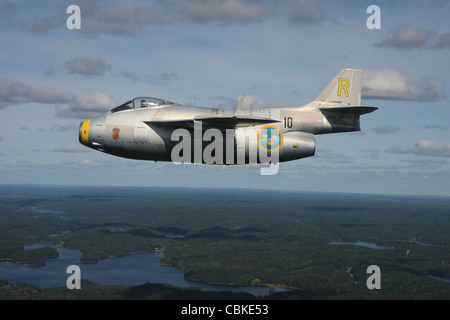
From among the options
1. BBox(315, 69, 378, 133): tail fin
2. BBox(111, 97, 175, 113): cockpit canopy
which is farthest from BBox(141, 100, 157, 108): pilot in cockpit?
BBox(315, 69, 378, 133): tail fin

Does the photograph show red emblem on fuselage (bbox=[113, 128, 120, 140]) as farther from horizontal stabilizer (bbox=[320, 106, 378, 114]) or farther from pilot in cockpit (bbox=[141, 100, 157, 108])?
horizontal stabilizer (bbox=[320, 106, 378, 114])

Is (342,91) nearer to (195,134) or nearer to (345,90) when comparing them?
(345,90)

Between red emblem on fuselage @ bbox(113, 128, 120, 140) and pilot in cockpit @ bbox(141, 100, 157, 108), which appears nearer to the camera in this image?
red emblem on fuselage @ bbox(113, 128, 120, 140)

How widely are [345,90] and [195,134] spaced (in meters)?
12.8

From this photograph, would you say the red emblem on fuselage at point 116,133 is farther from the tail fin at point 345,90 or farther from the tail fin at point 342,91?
the tail fin at point 345,90

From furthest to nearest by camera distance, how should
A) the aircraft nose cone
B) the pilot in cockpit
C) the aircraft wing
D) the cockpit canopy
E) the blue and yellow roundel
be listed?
the pilot in cockpit < the cockpit canopy < the blue and yellow roundel < the aircraft nose cone < the aircraft wing

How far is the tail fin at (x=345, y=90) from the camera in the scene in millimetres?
30594

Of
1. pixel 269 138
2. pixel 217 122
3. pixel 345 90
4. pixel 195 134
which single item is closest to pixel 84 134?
pixel 195 134

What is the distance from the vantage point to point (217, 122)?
25547mm

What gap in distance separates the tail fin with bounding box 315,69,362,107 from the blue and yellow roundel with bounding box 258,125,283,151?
5051 millimetres

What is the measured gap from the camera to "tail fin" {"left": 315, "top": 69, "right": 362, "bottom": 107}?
3059cm
